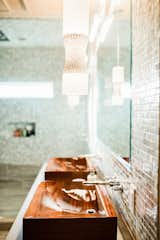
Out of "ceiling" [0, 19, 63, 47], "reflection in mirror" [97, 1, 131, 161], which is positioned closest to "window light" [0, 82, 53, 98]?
Result: "ceiling" [0, 19, 63, 47]

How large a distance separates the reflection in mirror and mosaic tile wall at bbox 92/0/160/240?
0.27 meters

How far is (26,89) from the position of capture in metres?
5.84

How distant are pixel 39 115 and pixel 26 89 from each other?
0.60 meters

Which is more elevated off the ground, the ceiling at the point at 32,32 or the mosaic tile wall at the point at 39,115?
the ceiling at the point at 32,32

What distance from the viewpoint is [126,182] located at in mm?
1400

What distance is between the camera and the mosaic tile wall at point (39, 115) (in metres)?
5.80

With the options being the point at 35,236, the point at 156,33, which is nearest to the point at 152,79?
the point at 156,33

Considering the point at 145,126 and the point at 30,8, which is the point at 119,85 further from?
the point at 30,8

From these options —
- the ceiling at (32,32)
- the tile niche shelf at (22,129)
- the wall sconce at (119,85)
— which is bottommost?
the tile niche shelf at (22,129)

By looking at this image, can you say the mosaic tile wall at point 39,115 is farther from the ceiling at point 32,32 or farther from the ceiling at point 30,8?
the ceiling at point 30,8

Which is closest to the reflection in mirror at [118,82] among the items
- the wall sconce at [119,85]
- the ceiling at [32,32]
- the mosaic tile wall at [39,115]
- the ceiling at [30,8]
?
the wall sconce at [119,85]

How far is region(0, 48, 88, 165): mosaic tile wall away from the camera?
5797mm

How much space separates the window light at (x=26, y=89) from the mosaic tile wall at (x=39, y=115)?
92mm

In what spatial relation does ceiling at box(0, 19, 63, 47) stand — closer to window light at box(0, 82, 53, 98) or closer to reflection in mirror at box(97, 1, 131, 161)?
window light at box(0, 82, 53, 98)
